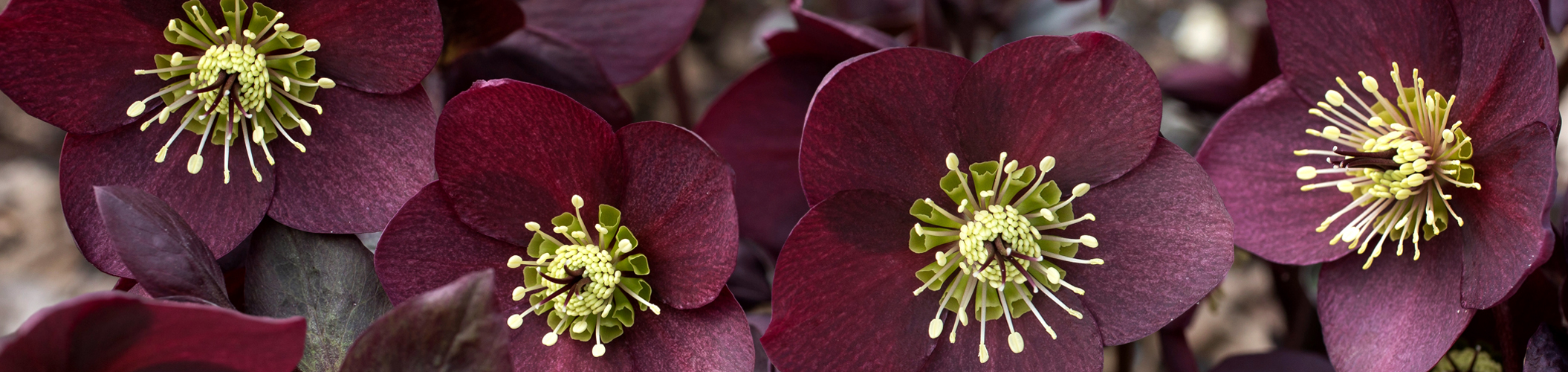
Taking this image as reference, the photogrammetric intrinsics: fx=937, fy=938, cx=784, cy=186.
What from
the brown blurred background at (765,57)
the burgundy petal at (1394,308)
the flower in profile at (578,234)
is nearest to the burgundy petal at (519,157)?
the flower in profile at (578,234)

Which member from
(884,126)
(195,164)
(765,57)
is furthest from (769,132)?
(765,57)

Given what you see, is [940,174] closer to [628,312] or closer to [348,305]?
[628,312]

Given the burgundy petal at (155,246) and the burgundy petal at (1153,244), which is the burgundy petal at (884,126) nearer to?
the burgundy petal at (1153,244)

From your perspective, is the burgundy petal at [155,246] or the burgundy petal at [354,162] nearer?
the burgundy petal at [155,246]

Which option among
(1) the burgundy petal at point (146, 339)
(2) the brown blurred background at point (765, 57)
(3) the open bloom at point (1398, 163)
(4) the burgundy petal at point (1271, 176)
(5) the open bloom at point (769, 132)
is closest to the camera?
(1) the burgundy petal at point (146, 339)

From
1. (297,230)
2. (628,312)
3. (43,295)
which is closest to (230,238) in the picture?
(297,230)

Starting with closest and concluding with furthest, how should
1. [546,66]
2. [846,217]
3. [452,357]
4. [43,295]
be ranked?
[452,357] → [846,217] → [546,66] → [43,295]
